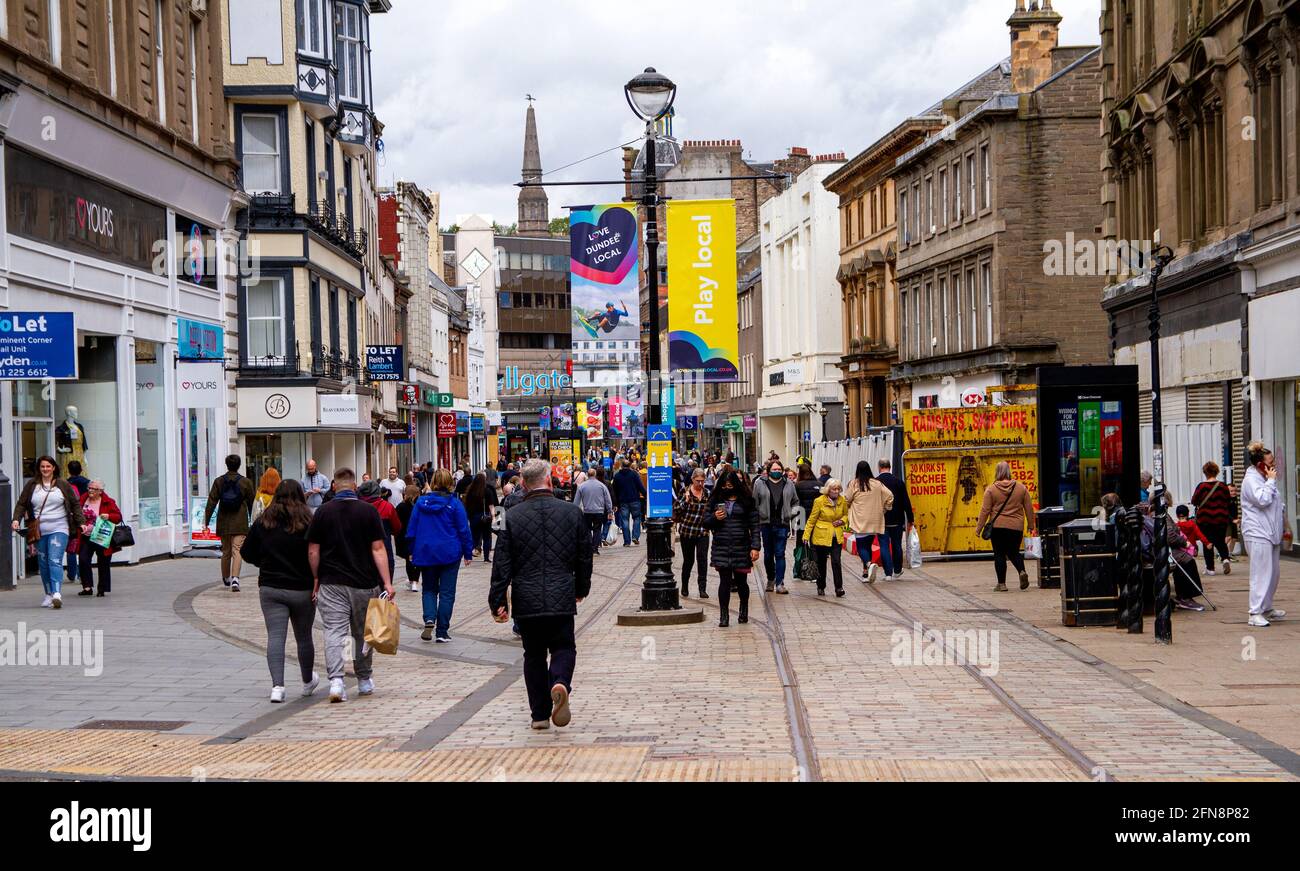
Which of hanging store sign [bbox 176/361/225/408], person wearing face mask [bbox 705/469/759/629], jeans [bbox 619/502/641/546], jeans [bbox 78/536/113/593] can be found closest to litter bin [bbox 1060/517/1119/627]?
person wearing face mask [bbox 705/469/759/629]

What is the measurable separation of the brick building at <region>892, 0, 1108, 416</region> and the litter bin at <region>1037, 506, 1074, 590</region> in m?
21.6

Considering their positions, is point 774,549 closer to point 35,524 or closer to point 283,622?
point 35,524

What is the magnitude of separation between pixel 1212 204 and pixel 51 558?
21.4 m

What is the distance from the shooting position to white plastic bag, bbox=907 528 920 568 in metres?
26.5

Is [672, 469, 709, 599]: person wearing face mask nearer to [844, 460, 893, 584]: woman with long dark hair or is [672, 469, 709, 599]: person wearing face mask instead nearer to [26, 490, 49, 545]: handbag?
[844, 460, 893, 584]: woman with long dark hair

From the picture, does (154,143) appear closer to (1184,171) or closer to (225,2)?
(225,2)

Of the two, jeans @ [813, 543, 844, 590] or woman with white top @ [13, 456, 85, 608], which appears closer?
woman with white top @ [13, 456, 85, 608]

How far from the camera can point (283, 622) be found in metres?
12.5

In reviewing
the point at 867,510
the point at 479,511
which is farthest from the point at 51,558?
the point at 867,510

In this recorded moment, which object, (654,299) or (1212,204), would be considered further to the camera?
(1212,204)
